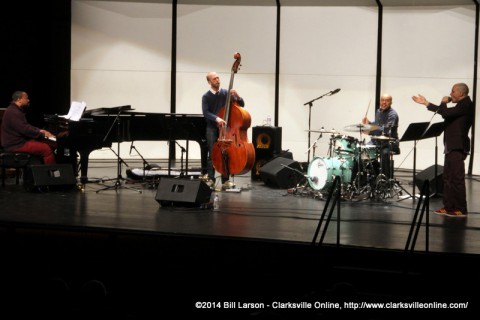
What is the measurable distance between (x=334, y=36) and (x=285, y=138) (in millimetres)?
2145

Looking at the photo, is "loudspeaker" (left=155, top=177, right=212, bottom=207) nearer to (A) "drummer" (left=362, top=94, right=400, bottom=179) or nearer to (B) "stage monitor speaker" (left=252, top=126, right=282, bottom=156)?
(A) "drummer" (left=362, top=94, right=400, bottom=179)

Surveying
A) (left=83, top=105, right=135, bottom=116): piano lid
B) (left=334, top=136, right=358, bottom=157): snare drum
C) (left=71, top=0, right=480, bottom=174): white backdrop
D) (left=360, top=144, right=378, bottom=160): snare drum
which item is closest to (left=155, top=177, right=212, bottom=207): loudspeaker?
(left=83, top=105, right=135, bottom=116): piano lid

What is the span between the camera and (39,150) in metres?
9.12

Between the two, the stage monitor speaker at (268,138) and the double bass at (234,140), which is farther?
the stage monitor speaker at (268,138)

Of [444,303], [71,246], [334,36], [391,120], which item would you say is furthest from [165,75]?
[444,303]

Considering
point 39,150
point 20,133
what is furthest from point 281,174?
point 20,133

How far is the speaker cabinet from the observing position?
1038 centimetres

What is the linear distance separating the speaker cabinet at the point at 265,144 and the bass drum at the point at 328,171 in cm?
179

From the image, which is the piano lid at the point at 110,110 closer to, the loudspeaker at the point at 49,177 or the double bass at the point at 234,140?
the loudspeaker at the point at 49,177

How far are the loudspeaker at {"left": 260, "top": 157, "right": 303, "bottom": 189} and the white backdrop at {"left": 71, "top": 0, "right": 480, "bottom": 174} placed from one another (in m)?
2.93

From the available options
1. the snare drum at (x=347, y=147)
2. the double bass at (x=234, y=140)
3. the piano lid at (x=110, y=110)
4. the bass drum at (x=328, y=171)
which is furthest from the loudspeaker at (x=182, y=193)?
the snare drum at (x=347, y=147)

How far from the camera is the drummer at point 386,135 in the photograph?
888cm

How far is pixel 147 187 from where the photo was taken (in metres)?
9.18

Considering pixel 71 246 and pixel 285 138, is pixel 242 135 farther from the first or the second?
pixel 285 138
